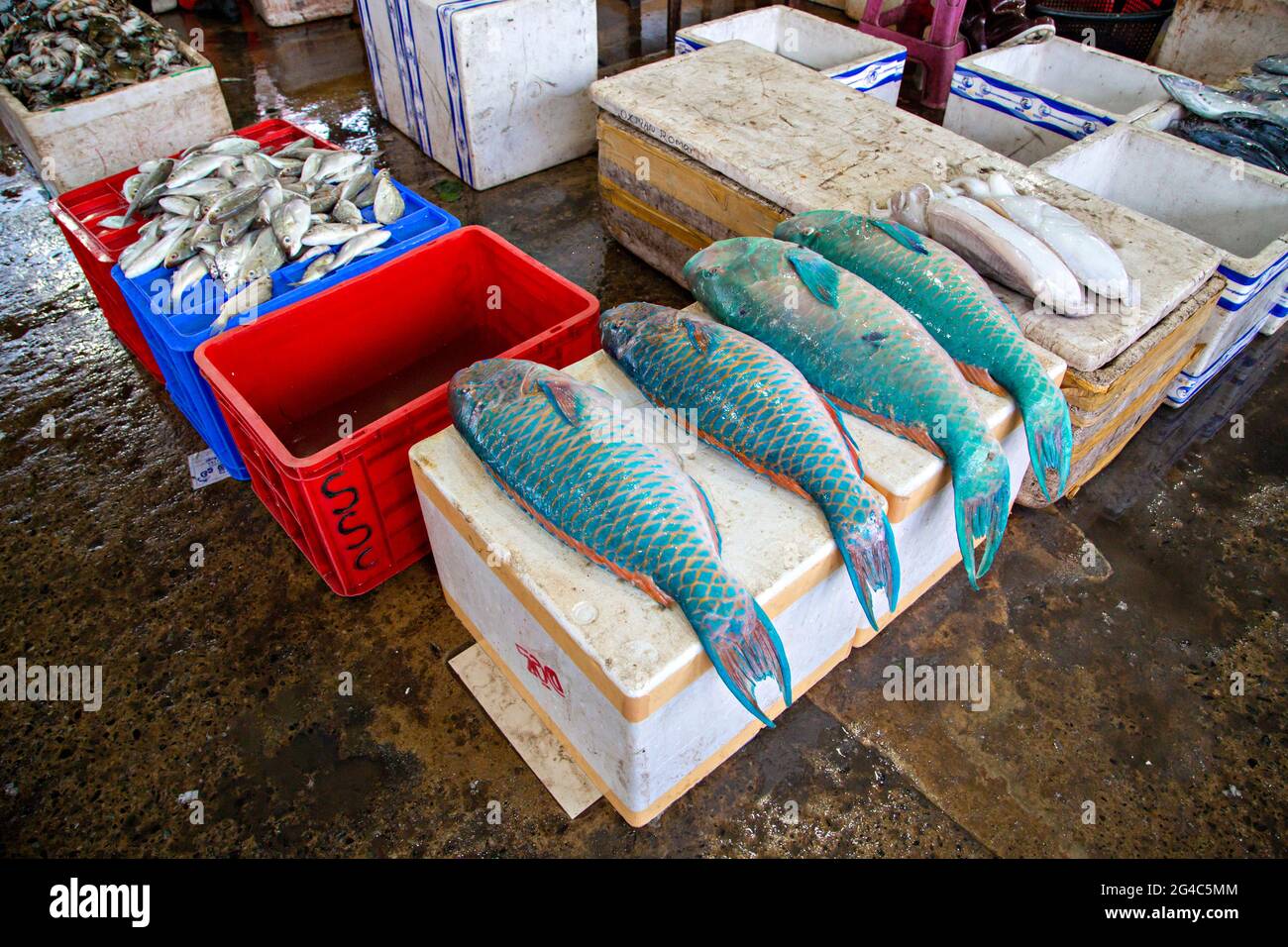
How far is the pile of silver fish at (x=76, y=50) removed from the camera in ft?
13.5

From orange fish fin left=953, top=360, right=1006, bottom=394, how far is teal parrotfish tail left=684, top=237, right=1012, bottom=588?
91mm

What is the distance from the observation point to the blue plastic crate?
2605mm

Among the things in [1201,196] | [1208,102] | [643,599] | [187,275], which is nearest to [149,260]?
[187,275]

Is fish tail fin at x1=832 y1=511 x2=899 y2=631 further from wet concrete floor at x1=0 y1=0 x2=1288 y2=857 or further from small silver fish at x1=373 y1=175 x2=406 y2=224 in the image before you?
small silver fish at x1=373 y1=175 x2=406 y2=224

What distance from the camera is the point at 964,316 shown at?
2.10 metres

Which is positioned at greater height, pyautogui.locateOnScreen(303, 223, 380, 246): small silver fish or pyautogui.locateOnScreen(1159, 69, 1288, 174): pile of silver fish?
pyautogui.locateOnScreen(1159, 69, 1288, 174): pile of silver fish

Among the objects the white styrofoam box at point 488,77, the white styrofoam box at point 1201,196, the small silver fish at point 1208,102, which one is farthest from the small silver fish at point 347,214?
the small silver fish at point 1208,102

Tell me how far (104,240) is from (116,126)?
142cm

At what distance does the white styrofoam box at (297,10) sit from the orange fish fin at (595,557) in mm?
6350

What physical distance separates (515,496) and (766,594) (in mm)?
616

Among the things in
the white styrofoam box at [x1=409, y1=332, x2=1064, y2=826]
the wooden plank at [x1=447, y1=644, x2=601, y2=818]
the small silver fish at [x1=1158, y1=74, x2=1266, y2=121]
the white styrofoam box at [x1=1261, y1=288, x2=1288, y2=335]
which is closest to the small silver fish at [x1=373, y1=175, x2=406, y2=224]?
the white styrofoam box at [x1=409, y1=332, x2=1064, y2=826]

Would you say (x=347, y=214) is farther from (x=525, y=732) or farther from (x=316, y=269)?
(x=525, y=732)

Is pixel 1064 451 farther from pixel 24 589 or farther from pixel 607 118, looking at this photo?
pixel 24 589
